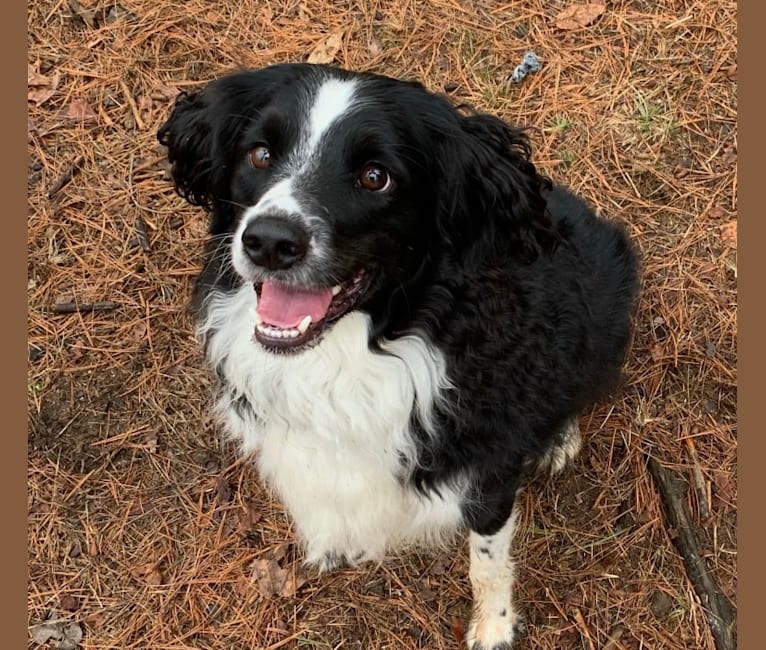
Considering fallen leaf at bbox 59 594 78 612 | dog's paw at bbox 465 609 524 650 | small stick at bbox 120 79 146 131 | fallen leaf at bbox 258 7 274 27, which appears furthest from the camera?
fallen leaf at bbox 258 7 274 27

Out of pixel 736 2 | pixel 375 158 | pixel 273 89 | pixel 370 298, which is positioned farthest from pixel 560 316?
pixel 736 2

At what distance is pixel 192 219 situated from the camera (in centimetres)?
447

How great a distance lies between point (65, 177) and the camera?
460cm

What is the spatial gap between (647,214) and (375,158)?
2.46 m

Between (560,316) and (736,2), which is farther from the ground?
(736,2)

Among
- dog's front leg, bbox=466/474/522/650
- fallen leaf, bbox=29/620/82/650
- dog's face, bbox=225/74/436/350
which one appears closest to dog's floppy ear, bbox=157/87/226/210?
dog's face, bbox=225/74/436/350

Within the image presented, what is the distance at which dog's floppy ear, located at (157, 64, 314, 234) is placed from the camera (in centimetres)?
275

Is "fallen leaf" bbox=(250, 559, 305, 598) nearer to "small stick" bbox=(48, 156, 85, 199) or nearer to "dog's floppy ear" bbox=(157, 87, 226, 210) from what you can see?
"dog's floppy ear" bbox=(157, 87, 226, 210)

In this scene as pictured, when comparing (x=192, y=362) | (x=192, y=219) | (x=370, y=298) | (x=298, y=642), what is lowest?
(x=298, y=642)

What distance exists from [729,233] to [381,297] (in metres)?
2.62

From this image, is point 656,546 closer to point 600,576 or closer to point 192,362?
point 600,576

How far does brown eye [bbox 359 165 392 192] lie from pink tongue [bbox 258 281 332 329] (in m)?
0.36

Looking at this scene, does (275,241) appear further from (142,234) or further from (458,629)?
(142,234)

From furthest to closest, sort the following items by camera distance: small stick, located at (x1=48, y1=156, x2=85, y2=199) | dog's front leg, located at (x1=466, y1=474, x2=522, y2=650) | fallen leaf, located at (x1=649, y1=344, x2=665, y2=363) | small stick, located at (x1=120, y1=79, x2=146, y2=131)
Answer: small stick, located at (x1=120, y1=79, x2=146, y2=131) < small stick, located at (x1=48, y1=156, x2=85, y2=199) < fallen leaf, located at (x1=649, y1=344, x2=665, y2=363) < dog's front leg, located at (x1=466, y1=474, x2=522, y2=650)
